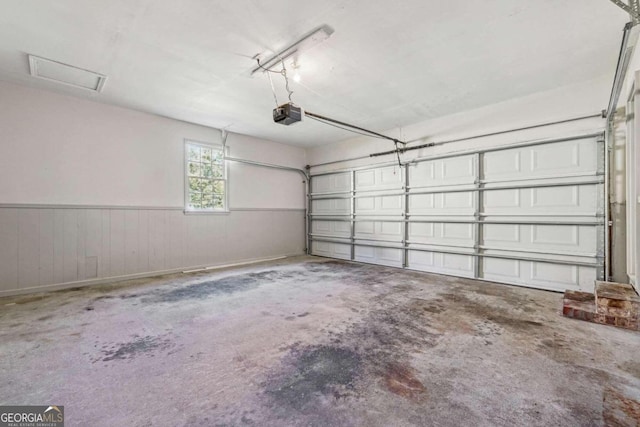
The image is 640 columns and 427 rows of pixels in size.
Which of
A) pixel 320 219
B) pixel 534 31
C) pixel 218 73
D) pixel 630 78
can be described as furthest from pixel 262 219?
pixel 630 78

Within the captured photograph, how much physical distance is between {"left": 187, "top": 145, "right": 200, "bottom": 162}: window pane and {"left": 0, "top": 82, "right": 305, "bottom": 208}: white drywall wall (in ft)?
0.59

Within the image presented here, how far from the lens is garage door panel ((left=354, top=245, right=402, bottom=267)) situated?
5910 millimetres

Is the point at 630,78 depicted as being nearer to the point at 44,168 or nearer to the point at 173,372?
the point at 173,372

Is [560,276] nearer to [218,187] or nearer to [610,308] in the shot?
[610,308]

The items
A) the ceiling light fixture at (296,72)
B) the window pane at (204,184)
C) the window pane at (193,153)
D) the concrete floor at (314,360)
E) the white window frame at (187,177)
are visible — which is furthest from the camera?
the window pane at (204,184)

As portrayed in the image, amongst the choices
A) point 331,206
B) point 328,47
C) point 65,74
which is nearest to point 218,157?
point 65,74

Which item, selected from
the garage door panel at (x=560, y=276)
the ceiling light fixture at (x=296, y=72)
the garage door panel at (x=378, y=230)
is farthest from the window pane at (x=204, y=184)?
the garage door panel at (x=560, y=276)

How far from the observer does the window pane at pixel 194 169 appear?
18.6ft

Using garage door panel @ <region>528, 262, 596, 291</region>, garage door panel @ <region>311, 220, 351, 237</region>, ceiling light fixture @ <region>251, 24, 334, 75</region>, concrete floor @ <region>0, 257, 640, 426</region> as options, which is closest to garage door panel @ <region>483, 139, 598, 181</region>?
garage door panel @ <region>528, 262, 596, 291</region>

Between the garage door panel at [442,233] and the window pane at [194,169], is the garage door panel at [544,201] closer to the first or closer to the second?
the garage door panel at [442,233]

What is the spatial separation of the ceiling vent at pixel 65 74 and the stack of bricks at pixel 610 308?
6410 mm

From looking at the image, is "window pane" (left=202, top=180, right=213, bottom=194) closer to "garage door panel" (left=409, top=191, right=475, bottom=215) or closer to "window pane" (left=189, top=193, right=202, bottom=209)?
"window pane" (left=189, top=193, right=202, bottom=209)

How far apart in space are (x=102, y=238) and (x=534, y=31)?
6.47 m

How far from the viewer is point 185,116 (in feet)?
17.2
